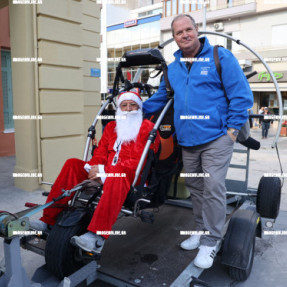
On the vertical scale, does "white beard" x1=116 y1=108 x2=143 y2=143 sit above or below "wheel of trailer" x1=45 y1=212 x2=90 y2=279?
above

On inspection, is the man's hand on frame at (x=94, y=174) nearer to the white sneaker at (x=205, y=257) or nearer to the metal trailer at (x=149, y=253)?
the metal trailer at (x=149, y=253)

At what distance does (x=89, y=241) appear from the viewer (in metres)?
2.32

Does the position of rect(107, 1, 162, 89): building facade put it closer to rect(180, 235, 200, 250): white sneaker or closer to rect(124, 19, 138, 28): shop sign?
rect(124, 19, 138, 28): shop sign

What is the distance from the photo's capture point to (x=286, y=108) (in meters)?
22.4

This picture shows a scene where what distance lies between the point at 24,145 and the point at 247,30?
21731 millimetres

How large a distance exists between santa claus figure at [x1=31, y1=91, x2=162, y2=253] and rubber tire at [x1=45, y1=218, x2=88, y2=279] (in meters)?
0.12

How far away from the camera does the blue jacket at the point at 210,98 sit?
102 inches

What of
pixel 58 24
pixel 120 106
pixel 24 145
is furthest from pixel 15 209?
pixel 58 24

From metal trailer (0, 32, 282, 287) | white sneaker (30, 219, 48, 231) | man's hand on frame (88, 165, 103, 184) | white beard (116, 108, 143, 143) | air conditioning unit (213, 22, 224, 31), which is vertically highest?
air conditioning unit (213, 22, 224, 31)

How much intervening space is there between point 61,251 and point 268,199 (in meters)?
2.32

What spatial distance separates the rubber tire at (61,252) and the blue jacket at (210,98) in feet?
4.21

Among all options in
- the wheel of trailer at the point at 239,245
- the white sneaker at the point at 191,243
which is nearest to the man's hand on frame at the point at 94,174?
the white sneaker at the point at 191,243

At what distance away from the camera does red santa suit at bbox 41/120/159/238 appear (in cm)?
242

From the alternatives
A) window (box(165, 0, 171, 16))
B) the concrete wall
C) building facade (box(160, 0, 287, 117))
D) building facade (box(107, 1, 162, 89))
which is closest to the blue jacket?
the concrete wall
